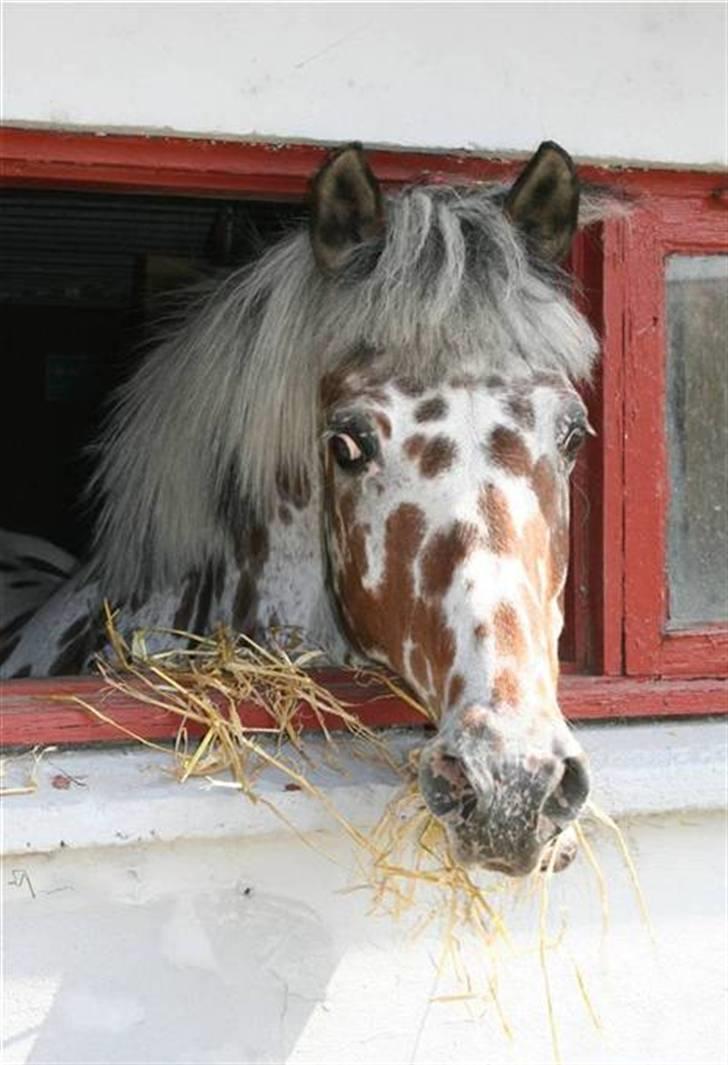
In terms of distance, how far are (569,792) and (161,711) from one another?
75 cm

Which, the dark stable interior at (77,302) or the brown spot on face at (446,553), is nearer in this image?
the brown spot on face at (446,553)

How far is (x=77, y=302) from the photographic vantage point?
543 cm

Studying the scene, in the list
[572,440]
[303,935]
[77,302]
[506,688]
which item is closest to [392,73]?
[572,440]

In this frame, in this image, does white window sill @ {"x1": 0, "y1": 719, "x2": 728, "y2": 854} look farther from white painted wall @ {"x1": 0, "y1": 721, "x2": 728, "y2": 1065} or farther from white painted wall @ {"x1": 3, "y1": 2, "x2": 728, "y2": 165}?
white painted wall @ {"x1": 3, "y1": 2, "x2": 728, "y2": 165}

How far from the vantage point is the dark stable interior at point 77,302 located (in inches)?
145

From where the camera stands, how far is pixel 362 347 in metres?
2.31

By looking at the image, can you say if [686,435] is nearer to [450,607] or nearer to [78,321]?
[450,607]

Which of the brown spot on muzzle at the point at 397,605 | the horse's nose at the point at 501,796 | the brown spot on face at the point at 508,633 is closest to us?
the horse's nose at the point at 501,796

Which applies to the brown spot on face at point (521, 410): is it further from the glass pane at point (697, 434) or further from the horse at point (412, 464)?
the glass pane at point (697, 434)

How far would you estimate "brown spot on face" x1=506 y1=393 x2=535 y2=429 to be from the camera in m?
2.21

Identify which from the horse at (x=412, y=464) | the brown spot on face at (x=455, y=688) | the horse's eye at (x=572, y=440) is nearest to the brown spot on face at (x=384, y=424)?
the horse at (x=412, y=464)

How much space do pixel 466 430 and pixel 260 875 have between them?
80 cm

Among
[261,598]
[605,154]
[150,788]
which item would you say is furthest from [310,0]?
[150,788]

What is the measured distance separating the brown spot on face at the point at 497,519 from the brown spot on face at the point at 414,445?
0.12 meters
